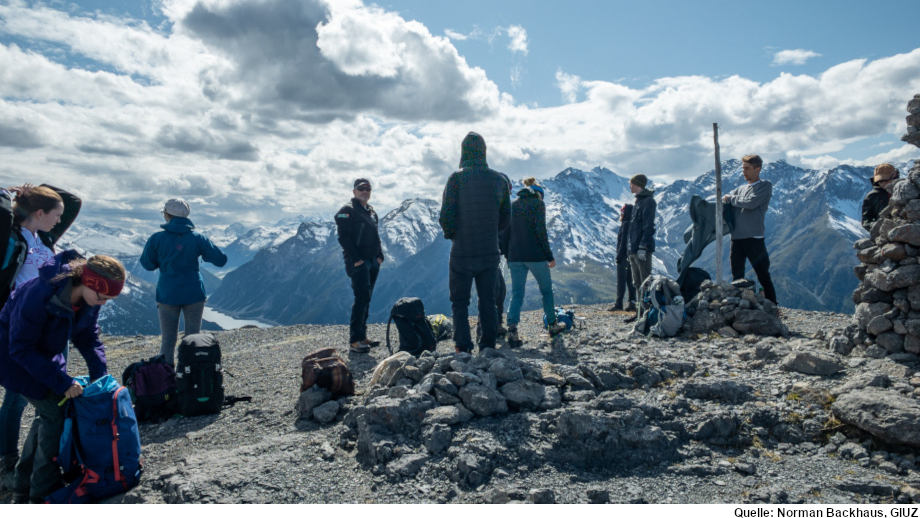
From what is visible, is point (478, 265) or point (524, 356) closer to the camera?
point (478, 265)

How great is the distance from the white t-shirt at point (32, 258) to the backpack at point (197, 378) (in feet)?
7.23

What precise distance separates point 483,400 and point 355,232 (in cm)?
631

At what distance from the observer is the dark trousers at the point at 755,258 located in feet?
36.8

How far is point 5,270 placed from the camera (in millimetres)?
5910

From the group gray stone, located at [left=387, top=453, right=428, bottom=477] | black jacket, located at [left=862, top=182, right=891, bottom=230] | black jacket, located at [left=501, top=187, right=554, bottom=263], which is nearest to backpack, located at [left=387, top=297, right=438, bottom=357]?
black jacket, located at [left=501, top=187, right=554, bottom=263]

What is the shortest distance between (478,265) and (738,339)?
5.90m

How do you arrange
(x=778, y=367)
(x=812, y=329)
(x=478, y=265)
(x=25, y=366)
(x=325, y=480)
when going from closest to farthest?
(x=25, y=366), (x=325, y=480), (x=778, y=367), (x=478, y=265), (x=812, y=329)

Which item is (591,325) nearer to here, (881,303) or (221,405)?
(881,303)

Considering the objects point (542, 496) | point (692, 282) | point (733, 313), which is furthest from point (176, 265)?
point (692, 282)

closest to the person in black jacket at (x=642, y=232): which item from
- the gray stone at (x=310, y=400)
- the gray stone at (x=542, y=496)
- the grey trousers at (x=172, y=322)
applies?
the gray stone at (x=310, y=400)

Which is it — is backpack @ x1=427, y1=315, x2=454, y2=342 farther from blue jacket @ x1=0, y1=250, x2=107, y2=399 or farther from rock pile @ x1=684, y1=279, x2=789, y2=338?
blue jacket @ x1=0, y1=250, x2=107, y2=399

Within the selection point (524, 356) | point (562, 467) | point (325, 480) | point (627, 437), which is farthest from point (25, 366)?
point (524, 356)

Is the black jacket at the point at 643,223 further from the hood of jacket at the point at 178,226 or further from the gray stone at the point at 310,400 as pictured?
the hood of jacket at the point at 178,226

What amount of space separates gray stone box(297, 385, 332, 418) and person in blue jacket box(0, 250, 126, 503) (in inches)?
112
